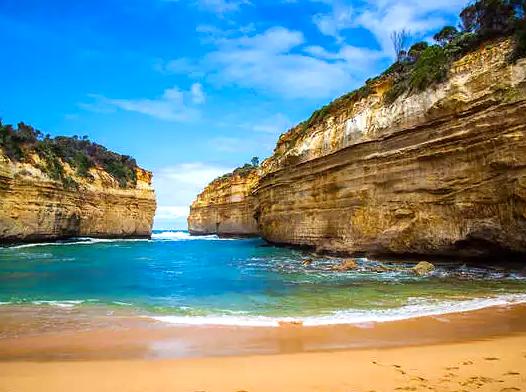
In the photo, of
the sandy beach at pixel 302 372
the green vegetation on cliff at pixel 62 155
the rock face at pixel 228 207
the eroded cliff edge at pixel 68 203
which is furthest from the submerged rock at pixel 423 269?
the rock face at pixel 228 207

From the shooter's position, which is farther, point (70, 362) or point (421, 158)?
point (421, 158)

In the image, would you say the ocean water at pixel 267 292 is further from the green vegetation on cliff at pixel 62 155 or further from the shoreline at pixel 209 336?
the green vegetation on cliff at pixel 62 155

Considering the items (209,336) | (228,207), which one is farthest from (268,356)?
(228,207)

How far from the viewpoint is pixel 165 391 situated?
14.6 feet

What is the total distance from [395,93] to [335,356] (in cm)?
1643

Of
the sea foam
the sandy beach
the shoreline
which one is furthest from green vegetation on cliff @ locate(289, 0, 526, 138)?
the sandy beach

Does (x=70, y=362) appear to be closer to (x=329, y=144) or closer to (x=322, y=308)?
(x=322, y=308)

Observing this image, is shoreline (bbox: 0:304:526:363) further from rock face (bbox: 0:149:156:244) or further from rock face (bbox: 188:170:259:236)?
rock face (bbox: 188:170:259:236)

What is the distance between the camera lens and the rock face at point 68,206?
1224 inches

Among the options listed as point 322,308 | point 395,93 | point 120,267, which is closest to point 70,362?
point 322,308

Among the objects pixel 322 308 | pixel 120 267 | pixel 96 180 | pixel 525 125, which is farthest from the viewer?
pixel 96 180

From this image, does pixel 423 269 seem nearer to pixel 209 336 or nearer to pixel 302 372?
pixel 209 336

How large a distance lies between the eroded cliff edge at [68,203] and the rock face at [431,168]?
22.7 metres

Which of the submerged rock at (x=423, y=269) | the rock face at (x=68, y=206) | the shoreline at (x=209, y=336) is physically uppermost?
the rock face at (x=68, y=206)
